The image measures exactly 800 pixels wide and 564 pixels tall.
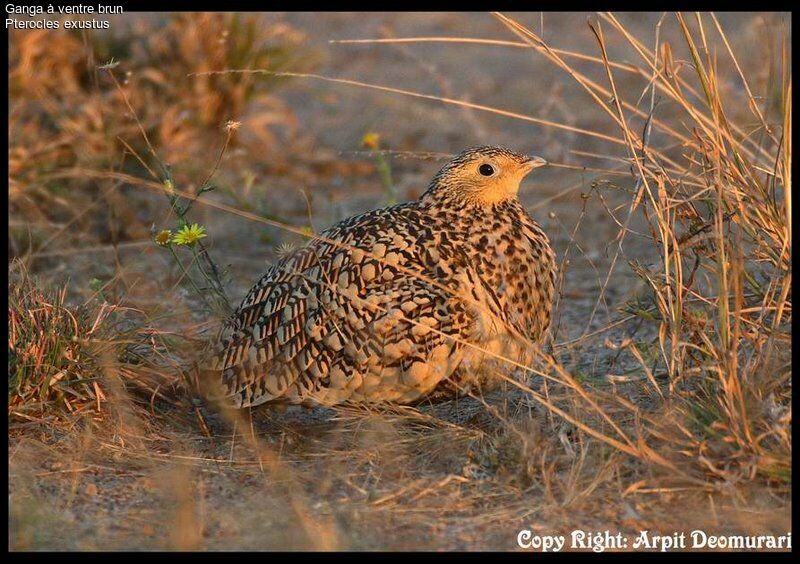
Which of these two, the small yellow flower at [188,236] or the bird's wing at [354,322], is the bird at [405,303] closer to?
the bird's wing at [354,322]

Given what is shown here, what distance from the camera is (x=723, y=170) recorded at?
3.93 m

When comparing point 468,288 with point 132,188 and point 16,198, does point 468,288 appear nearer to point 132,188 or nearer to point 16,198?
point 16,198

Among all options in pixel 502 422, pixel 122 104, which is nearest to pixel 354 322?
pixel 502 422

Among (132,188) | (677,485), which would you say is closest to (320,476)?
(677,485)

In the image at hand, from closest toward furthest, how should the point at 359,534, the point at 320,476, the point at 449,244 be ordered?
the point at 359,534, the point at 320,476, the point at 449,244

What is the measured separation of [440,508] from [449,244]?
1.01 meters

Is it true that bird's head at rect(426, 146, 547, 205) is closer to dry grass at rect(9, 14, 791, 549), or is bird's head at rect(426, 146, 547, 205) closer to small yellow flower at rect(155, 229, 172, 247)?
dry grass at rect(9, 14, 791, 549)

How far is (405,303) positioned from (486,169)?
2.09 feet

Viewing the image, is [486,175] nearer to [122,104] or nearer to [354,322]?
[354,322]

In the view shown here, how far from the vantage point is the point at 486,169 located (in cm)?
426

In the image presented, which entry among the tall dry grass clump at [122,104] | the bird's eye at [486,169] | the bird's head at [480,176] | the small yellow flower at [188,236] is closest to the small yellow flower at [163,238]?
the small yellow flower at [188,236]

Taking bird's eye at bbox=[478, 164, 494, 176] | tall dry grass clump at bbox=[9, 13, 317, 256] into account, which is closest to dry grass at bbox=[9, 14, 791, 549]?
bird's eye at bbox=[478, 164, 494, 176]
